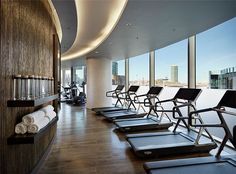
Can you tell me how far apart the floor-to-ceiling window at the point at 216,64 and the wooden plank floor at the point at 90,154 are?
2.23 m

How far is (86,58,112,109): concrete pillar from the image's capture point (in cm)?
993

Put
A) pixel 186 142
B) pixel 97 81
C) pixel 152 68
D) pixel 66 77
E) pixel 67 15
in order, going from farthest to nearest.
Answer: pixel 66 77
pixel 97 81
pixel 152 68
pixel 67 15
pixel 186 142

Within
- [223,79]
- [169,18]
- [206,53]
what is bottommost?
[223,79]

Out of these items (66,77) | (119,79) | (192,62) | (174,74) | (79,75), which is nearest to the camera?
(192,62)

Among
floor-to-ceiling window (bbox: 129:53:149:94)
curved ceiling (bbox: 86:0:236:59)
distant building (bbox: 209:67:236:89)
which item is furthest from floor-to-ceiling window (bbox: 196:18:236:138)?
floor-to-ceiling window (bbox: 129:53:149:94)

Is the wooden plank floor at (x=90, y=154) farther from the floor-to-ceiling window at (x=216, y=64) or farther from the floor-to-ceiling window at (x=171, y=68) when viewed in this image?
the floor-to-ceiling window at (x=171, y=68)

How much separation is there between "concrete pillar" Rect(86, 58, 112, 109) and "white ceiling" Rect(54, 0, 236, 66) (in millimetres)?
4328

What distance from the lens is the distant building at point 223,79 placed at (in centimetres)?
408

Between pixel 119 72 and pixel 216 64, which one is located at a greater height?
pixel 119 72

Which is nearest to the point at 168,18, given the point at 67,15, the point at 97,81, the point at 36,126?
the point at 67,15

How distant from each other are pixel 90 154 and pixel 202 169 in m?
1.94

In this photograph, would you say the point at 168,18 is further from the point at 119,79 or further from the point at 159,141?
the point at 119,79

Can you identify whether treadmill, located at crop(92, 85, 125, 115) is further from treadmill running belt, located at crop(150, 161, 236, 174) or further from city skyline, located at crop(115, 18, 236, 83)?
treadmill running belt, located at crop(150, 161, 236, 174)

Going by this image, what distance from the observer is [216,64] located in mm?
4582
